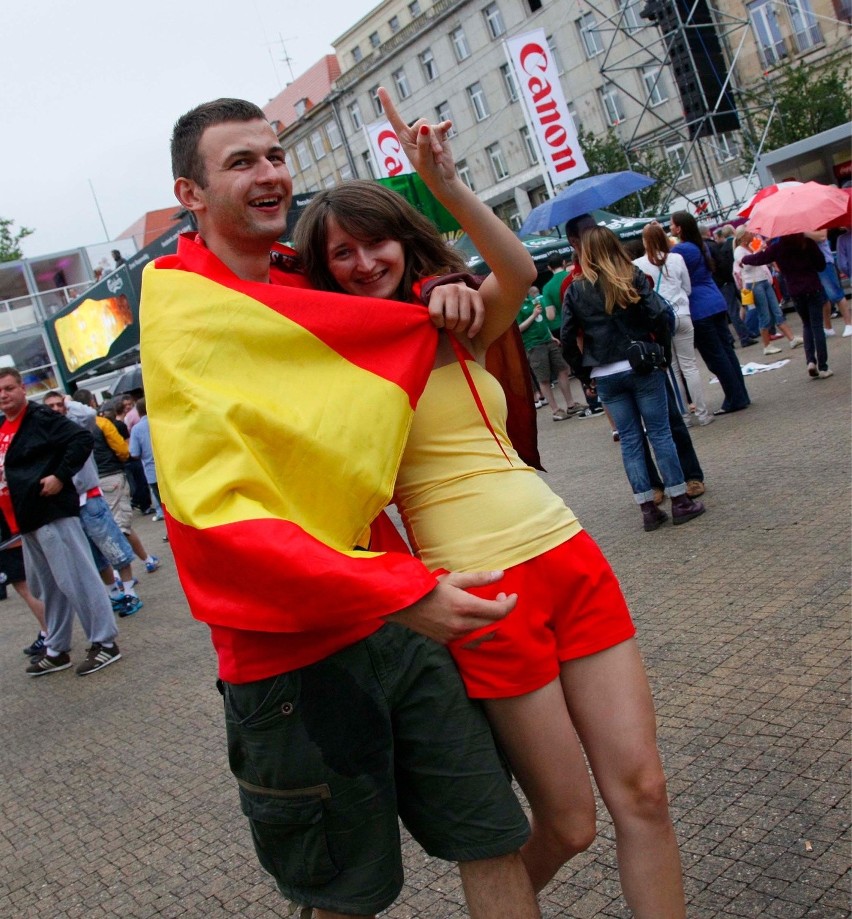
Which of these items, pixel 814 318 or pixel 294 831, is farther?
pixel 814 318

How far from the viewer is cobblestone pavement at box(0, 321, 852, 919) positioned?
10.5 feet

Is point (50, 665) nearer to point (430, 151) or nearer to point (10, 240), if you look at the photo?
point (430, 151)

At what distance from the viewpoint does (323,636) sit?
84.5 inches

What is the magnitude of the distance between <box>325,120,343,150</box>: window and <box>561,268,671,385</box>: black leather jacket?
61.3 meters

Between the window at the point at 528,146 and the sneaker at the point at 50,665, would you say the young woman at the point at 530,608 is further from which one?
the window at the point at 528,146

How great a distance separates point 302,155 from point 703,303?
2493 inches

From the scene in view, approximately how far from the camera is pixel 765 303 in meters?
14.5

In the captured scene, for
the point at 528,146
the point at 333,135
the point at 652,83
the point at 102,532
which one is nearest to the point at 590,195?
the point at 102,532

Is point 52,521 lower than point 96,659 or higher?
higher

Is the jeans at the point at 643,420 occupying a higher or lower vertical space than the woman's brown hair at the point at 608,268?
lower

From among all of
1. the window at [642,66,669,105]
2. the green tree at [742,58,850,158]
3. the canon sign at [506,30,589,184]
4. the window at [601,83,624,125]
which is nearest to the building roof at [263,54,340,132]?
the window at [601,83,624,125]

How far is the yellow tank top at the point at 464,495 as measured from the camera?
7.88 ft

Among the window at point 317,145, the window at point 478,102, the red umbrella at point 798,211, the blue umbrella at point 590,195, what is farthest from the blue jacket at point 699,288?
the window at point 317,145

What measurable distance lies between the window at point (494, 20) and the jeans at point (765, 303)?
4109 centimetres
